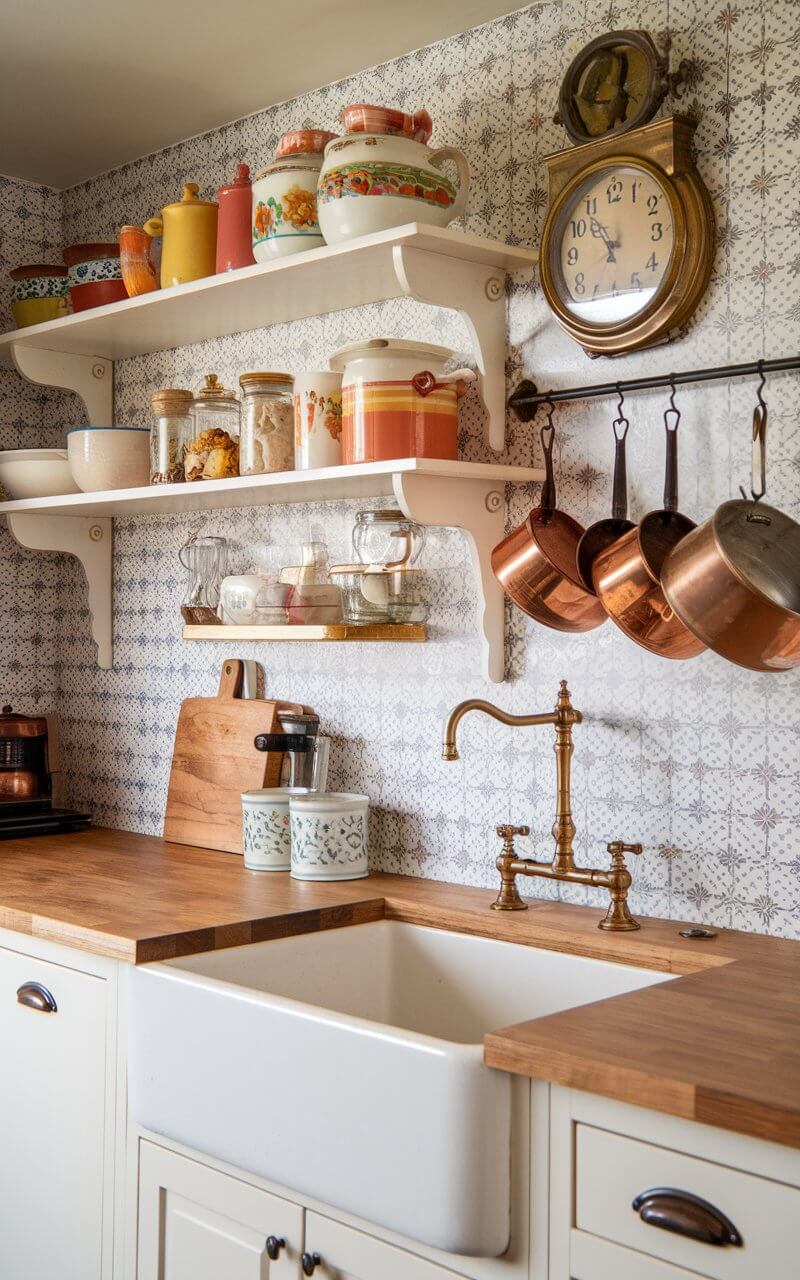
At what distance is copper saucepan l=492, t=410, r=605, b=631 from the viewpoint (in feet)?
6.07

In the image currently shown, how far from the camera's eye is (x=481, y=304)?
79.7 inches

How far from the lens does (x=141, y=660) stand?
2.82 meters

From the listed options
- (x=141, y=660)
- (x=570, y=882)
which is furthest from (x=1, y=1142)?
(x=141, y=660)

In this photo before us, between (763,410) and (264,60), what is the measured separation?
3.93ft

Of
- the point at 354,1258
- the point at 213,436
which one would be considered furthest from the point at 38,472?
the point at 354,1258

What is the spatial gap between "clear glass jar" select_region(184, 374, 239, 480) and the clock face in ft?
2.25

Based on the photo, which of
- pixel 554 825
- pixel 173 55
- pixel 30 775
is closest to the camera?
pixel 554 825

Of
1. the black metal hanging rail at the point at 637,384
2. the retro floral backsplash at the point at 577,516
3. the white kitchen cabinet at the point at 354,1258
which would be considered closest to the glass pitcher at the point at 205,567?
the retro floral backsplash at the point at 577,516

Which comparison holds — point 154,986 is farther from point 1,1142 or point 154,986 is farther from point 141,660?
point 141,660

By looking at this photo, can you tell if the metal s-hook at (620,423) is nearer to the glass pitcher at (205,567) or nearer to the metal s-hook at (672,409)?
the metal s-hook at (672,409)

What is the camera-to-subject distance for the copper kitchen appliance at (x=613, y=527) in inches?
71.6

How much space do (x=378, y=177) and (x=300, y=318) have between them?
56cm

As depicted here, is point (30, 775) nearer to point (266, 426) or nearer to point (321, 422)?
point (266, 426)

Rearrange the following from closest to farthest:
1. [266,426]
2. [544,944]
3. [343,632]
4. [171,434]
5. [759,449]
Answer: [759,449], [544,944], [343,632], [266,426], [171,434]
